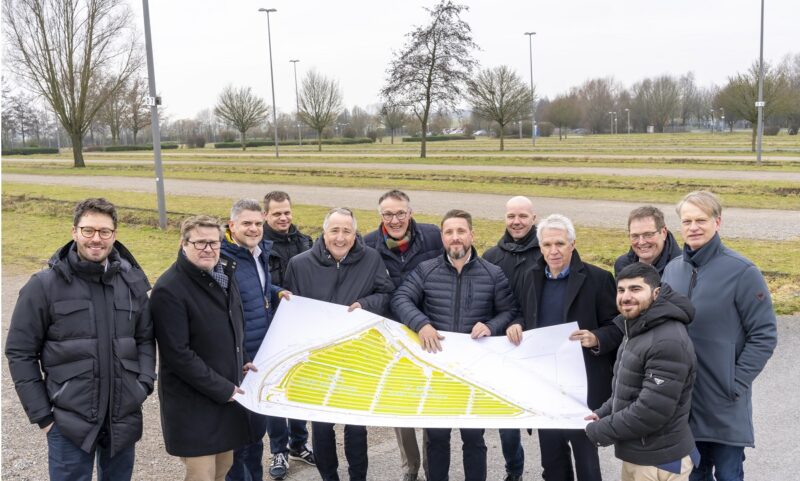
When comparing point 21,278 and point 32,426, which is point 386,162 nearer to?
point 21,278

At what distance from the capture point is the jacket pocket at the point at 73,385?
3.48 metres

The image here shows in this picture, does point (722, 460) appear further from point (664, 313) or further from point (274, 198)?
point (274, 198)

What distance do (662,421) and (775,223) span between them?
1389 centimetres

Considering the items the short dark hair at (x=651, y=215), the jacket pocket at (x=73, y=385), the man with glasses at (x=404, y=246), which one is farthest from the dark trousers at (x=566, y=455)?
the jacket pocket at (x=73, y=385)

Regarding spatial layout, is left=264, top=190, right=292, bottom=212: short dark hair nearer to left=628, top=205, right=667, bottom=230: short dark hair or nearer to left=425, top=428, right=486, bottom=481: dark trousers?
left=425, top=428, right=486, bottom=481: dark trousers

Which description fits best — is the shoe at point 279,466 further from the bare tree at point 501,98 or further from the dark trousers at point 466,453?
A: the bare tree at point 501,98

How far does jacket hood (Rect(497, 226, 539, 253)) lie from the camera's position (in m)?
4.80

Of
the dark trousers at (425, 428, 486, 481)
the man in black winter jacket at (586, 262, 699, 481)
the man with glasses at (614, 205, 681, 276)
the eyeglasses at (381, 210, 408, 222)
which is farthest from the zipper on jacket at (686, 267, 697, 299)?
the eyeglasses at (381, 210, 408, 222)

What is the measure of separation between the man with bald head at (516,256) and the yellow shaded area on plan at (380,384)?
0.75 meters

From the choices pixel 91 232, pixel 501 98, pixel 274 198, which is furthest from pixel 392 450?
pixel 501 98

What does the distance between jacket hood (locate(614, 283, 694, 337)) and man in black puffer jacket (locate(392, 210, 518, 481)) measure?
43.5 inches

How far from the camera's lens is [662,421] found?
3.31 meters

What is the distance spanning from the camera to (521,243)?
4.92 metres

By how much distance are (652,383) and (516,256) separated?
167cm
